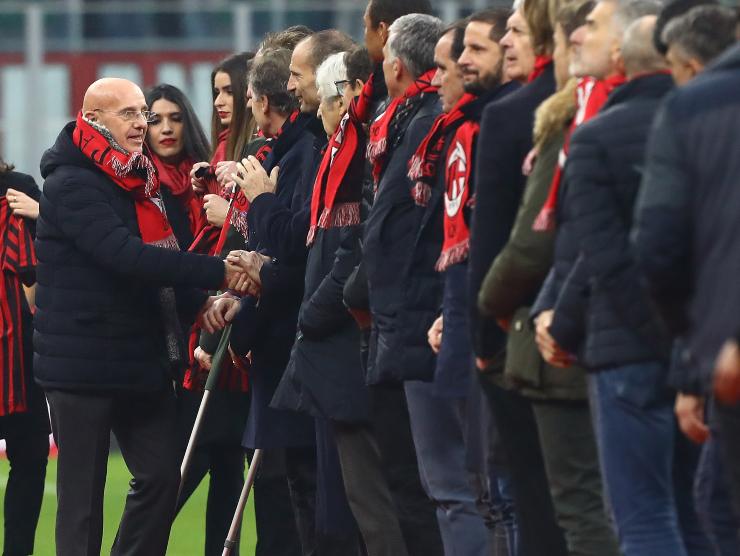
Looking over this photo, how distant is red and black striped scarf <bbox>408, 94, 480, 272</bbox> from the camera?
530cm

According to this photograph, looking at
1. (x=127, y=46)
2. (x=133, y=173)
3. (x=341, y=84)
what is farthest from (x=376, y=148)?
(x=127, y=46)

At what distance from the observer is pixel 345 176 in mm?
6324

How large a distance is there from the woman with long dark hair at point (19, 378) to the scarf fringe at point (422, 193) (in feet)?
9.70

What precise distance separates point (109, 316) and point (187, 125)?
176cm

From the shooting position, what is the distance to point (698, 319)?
12.1ft

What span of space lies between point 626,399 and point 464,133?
128cm

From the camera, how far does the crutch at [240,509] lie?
7.11 m

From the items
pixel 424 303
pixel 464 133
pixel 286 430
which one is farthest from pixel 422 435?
pixel 286 430

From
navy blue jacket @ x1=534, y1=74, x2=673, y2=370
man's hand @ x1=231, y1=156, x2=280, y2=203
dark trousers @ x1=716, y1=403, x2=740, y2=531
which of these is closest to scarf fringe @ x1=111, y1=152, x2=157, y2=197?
man's hand @ x1=231, y1=156, x2=280, y2=203

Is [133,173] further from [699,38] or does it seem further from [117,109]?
[699,38]

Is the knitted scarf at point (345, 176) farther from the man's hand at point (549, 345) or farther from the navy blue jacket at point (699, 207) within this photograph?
the navy blue jacket at point (699, 207)

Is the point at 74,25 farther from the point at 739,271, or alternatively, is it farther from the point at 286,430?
the point at 739,271

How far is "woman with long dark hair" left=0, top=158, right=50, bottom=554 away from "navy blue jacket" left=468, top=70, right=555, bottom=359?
3638 mm

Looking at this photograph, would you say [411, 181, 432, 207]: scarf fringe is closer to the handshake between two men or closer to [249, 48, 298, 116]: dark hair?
the handshake between two men
